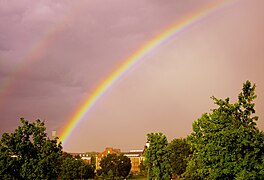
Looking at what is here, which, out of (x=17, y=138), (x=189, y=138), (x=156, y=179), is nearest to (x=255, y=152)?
(x=189, y=138)

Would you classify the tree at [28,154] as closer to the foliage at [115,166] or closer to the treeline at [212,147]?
the treeline at [212,147]

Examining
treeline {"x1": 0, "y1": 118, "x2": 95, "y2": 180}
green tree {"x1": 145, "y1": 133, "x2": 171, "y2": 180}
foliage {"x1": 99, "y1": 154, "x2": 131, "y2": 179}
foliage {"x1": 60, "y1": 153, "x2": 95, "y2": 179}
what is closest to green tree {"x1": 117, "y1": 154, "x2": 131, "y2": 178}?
foliage {"x1": 99, "y1": 154, "x2": 131, "y2": 179}

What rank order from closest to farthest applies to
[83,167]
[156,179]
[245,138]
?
[245,138]
[156,179]
[83,167]

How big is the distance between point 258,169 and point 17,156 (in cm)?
1599

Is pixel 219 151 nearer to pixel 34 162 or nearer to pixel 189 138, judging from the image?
pixel 189 138

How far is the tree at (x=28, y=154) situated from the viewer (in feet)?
78.1

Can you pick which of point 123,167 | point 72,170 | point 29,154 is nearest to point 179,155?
point 72,170

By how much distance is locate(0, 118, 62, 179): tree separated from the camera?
2380cm

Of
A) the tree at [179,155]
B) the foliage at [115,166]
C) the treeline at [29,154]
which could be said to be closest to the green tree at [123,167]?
the foliage at [115,166]

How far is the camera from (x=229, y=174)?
21.6 meters

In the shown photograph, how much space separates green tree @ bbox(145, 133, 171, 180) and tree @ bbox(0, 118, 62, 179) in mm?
22568

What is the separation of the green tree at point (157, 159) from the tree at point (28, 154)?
22.6m

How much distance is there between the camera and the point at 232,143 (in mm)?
21312

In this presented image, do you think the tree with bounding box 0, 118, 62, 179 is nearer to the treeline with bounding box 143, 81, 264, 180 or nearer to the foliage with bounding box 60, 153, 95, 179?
the treeline with bounding box 143, 81, 264, 180
